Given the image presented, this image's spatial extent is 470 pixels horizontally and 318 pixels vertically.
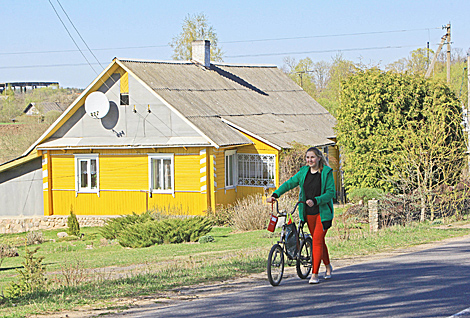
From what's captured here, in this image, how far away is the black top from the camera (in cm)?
807

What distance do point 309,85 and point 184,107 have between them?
44756 millimetres

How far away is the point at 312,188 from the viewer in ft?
26.5

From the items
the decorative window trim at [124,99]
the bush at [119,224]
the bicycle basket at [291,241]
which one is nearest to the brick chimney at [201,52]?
the decorative window trim at [124,99]

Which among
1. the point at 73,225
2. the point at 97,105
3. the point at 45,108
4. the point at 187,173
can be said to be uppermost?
the point at 45,108

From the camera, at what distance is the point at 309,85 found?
6912cm

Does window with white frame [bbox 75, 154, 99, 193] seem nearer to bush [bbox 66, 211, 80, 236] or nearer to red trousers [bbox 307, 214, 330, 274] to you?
bush [bbox 66, 211, 80, 236]

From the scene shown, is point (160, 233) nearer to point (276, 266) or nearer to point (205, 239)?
point (205, 239)

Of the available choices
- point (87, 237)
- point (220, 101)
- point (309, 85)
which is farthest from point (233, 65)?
point (309, 85)

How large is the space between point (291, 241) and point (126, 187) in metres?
18.5

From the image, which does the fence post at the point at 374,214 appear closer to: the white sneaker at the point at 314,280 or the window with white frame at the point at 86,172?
the white sneaker at the point at 314,280

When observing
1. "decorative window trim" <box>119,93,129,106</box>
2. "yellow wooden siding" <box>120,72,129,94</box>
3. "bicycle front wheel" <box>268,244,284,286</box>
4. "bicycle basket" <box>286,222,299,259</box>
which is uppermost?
"yellow wooden siding" <box>120,72,129,94</box>

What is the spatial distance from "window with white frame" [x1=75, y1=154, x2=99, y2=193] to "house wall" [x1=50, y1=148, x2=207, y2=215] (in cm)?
23

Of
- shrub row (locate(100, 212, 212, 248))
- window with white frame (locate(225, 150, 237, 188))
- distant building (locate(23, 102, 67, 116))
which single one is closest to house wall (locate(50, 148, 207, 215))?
window with white frame (locate(225, 150, 237, 188))

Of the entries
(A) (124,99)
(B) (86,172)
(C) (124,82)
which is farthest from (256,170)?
(B) (86,172)
